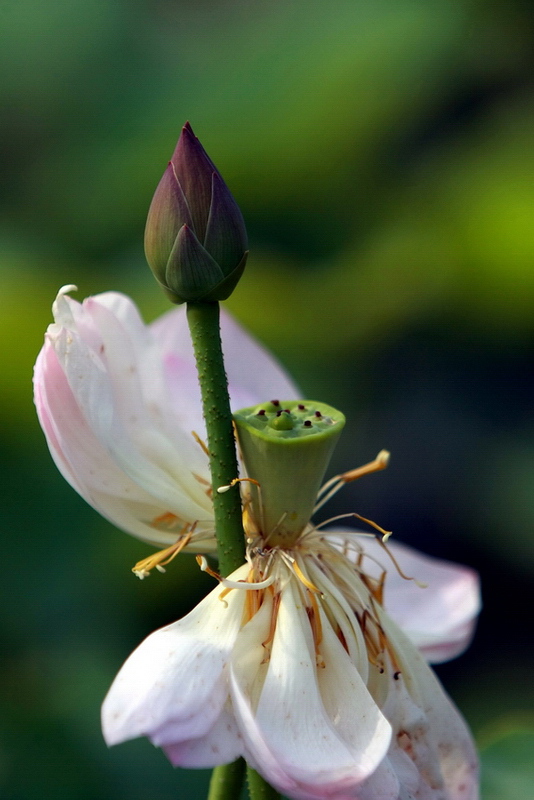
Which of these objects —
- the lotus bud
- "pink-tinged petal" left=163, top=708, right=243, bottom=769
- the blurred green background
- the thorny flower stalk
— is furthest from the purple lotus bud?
the blurred green background

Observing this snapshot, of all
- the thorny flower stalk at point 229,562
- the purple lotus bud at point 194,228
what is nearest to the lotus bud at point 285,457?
the thorny flower stalk at point 229,562

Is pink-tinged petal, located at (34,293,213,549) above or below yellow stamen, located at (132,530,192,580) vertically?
above

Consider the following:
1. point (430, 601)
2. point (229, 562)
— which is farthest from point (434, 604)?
point (229, 562)

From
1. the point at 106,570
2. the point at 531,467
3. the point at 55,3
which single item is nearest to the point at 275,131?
the point at 55,3

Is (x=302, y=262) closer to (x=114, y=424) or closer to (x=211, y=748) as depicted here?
(x=114, y=424)

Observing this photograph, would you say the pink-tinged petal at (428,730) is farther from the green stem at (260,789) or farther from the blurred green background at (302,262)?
the blurred green background at (302,262)

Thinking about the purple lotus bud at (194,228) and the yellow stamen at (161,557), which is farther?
the yellow stamen at (161,557)

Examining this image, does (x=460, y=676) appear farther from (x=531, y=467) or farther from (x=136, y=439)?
(x=136, y=439)

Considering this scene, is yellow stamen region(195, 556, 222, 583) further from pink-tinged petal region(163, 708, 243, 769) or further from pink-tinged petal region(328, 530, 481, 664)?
pink-tinged petal region(328, 530, 481, 664)
